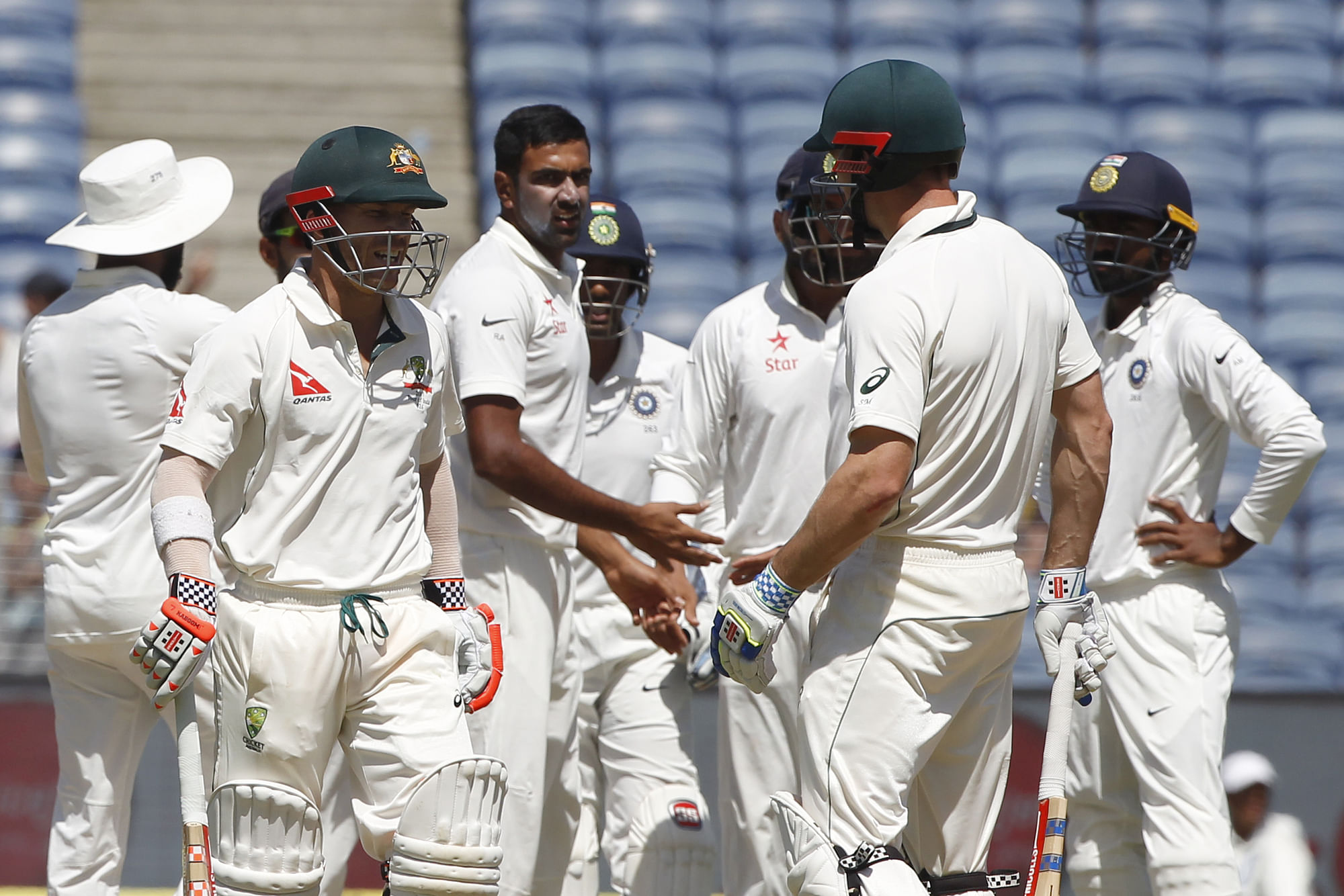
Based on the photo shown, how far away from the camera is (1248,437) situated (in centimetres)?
441

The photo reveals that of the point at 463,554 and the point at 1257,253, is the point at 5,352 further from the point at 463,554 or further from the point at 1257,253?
the point at 1257,253

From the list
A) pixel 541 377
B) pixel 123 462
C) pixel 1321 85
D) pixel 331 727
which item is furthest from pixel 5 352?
pixel 1321 85

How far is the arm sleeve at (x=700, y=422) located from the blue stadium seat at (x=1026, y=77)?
653cm

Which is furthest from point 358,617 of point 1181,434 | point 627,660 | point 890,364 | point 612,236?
point 1181,434

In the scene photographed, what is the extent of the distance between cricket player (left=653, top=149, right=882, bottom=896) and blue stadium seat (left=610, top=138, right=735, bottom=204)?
215 inches

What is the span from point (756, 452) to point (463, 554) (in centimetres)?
86

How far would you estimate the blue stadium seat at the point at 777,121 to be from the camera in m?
10.3

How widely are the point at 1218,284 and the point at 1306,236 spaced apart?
0.68 meters

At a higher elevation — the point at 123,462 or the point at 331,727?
the point at 123,462

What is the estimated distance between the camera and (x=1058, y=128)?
10.3m

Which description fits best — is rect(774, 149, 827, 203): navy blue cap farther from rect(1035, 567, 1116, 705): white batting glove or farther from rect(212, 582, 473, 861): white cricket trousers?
rect(212, 582, 473, 861): white cricket trousers

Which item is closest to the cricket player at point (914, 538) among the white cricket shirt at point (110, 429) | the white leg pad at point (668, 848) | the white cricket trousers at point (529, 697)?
the white cricket trousers at point (529, 697)

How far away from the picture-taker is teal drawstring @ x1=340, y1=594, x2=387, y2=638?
10.9 ft

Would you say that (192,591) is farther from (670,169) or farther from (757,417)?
(670,169)
